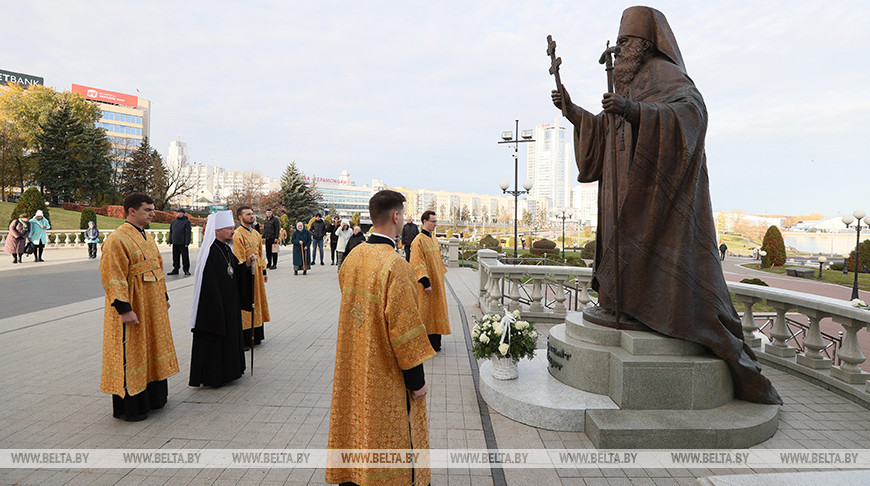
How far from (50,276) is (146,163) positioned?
40894 millimetres

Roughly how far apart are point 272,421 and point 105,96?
9790 centimetres

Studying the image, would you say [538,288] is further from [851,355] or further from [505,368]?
[851,355]

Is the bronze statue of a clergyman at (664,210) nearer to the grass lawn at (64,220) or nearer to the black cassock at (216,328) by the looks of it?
the black cassock at (216,328)

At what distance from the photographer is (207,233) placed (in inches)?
205

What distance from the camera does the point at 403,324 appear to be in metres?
2.60

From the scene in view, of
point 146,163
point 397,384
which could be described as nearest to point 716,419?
point 397,384

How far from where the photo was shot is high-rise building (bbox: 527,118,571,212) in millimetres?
139163

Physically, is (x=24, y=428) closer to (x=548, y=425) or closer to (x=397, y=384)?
(x=397, y=384)

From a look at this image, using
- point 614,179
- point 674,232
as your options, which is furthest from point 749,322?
point 614,179

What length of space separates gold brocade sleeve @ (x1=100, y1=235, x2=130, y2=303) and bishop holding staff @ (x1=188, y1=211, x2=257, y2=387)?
0.83m

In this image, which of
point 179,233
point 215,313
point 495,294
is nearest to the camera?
Result: point 215,313

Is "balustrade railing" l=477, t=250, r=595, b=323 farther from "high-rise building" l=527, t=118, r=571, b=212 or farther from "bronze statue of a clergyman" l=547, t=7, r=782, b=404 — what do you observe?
"high-rise building" l=527, t=118, r=571, b=212

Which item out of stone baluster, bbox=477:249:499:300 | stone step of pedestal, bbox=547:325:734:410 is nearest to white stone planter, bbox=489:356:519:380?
stone step of pedestal, bbox=547:325:734:410

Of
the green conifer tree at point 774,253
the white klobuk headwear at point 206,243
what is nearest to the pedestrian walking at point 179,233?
the white klobuk headwear at point 206,243
